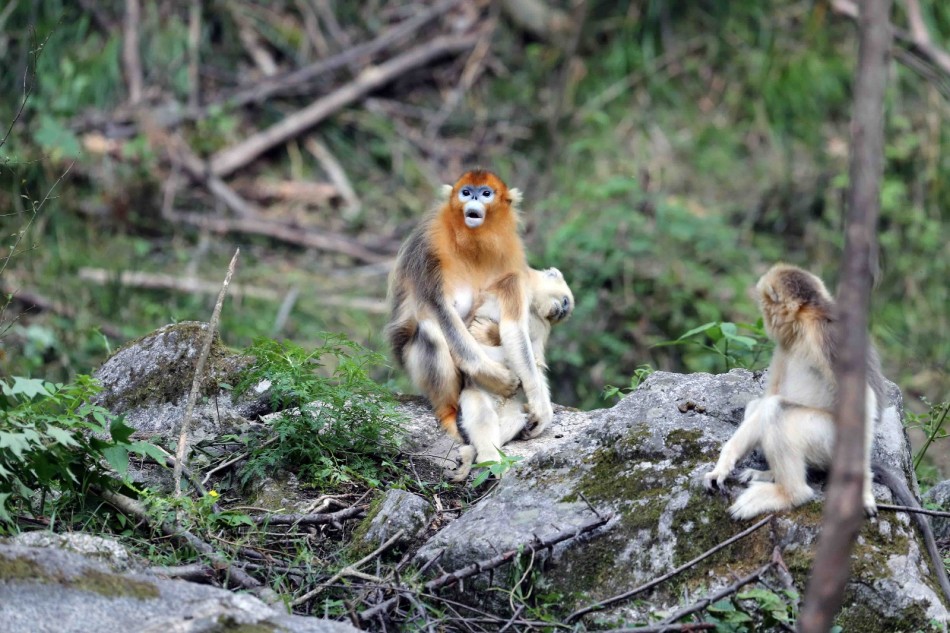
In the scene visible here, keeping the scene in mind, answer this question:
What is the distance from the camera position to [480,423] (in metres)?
5.39

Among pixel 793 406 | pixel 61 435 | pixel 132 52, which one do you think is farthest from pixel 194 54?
pixel 793 406

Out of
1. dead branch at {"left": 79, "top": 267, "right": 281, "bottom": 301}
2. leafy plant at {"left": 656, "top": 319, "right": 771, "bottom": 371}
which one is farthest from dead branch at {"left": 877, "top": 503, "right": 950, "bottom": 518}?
dead branch at {"left": 79, "top": 267, "right": 281, "bottom": 301}

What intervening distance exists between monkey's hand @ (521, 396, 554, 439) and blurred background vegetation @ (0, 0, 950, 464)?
3.32 meters

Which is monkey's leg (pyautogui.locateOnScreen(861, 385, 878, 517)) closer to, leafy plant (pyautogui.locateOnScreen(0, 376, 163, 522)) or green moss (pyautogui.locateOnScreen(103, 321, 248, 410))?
leafy plant (pyautogui.locateOnScreen(0, 376, 163, 522))

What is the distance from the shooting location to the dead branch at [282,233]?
10926 millimetres

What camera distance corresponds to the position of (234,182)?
11664 millimetres

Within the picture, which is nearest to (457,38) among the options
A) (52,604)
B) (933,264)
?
(933,264)

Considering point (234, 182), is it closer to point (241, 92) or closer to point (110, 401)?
point (241, 92)

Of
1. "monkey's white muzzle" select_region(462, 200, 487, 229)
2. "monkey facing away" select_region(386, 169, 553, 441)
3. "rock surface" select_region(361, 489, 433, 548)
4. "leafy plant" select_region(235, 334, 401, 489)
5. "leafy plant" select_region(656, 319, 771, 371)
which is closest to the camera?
"rock surface" select_region(361, 489, 433, 548)

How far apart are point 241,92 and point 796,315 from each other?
9000 mm

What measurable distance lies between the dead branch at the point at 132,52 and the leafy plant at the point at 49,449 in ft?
27.3

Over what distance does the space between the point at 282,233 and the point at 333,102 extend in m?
1.87

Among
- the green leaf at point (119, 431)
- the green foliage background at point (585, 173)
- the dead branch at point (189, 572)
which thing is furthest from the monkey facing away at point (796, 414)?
the green foliage background at point (585, 173)

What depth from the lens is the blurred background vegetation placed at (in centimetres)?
962
